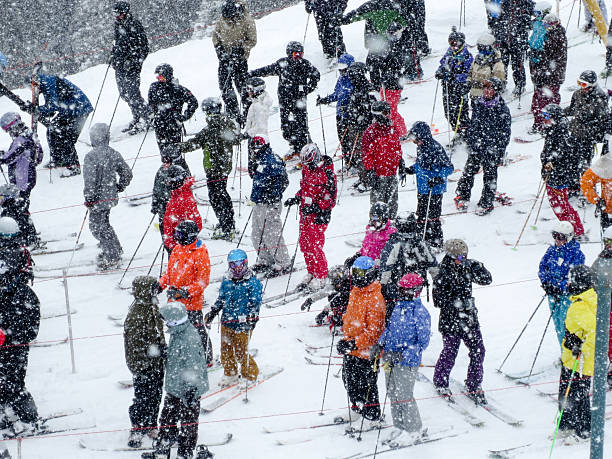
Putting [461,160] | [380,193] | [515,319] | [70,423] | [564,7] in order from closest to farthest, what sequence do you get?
[70,423] → [515,319] → [380,193] → [461,160] → [564,7]

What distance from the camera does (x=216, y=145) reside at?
11.8 metres

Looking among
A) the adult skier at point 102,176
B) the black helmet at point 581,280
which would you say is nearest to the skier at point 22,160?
the adult skier at point 102,176

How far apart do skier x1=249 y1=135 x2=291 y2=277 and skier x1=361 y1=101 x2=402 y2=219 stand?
46.7 inches

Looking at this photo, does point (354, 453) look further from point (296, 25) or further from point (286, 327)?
point (296, 25)

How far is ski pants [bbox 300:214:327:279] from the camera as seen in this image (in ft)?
34.7

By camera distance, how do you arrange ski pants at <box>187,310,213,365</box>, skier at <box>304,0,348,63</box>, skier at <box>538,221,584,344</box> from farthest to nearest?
1. skier at <box>304,0,348,63</box>
2. ski pants at <box>187,310,213,365</box>
3. skier at <box>538,221,584,344</box>

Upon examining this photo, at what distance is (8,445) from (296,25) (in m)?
13.7

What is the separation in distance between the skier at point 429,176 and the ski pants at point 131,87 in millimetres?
6050

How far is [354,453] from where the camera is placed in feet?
25.9

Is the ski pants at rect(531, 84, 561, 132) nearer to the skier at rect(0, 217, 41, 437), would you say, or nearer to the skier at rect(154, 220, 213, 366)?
the skier at rect(154, 220, 213, 366)

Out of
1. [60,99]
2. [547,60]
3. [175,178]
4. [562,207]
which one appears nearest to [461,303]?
[562,207]

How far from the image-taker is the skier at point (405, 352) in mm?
7891

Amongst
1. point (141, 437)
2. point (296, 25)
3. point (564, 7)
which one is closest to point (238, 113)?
point (296, 25)

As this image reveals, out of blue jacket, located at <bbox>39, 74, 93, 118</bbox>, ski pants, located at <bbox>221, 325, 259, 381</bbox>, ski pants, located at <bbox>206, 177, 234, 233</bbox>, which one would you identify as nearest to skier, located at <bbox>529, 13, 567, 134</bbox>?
ski pants, located at <bbox>206, 177, 234, 233</bbox>
